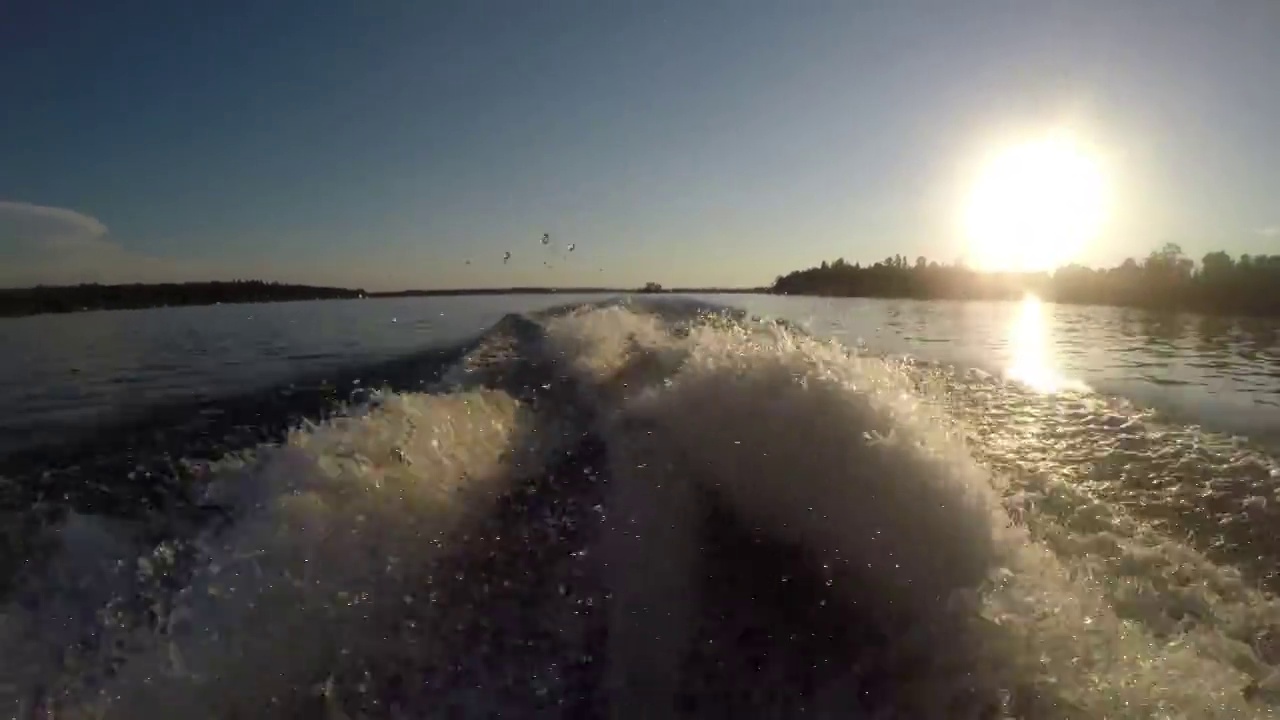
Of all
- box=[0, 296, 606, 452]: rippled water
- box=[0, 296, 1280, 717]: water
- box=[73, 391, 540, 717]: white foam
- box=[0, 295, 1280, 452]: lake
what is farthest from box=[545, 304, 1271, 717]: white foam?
box=[0, 296, 606, 452]: rippled water

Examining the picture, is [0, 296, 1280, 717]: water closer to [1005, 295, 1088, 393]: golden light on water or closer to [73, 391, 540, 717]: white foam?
[73, 391, 540, 717]: white foam

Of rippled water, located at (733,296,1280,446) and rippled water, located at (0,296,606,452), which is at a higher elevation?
rippled water, located at (0,296,606,452)

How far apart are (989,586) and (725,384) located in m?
3.42

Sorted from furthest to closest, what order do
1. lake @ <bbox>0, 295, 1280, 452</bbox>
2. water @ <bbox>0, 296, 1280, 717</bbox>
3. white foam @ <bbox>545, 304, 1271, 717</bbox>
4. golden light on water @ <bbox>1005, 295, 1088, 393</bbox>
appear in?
golden light on water @ <bbox>1005, 295, 1088, 393</bbox> < lake @ <bbox>0, 295, 1280, 452</bbox> < water @ <bbox>0, 296, 1280, 717</bbox> < white foam @ <bbox>545, 304, 1271, 717</bbox>

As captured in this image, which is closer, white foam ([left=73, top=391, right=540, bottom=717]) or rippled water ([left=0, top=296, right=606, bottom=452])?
white foam ([left=73, top=391, right=540, bottom=717])

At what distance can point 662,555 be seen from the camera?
4.68 m

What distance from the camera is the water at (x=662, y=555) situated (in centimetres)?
332

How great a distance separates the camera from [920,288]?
79500 mm

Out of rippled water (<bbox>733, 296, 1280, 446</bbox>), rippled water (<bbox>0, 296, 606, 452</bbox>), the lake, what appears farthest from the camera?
rippled water (<bbox>733, 296, 1280, 446</bbox>)

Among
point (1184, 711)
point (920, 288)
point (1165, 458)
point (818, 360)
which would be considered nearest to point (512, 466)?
point (818, 360)

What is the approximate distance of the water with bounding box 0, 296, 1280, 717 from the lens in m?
3.32

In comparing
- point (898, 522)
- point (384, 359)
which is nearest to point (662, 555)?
point (898, 522)

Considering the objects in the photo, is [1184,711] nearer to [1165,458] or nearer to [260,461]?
[1165,458]

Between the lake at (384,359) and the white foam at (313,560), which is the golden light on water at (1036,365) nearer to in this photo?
the lake at (384,359)
